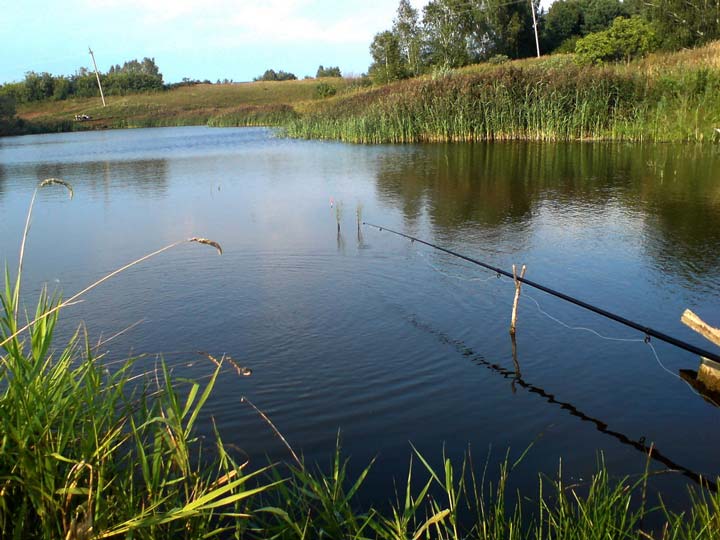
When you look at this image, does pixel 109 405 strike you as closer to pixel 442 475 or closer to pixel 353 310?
pixel 442 475

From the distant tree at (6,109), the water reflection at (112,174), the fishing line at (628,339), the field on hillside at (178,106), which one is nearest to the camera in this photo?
the fishing line at (628,339)

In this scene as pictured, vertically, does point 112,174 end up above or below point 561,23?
below

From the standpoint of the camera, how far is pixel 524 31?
49312 millimetres

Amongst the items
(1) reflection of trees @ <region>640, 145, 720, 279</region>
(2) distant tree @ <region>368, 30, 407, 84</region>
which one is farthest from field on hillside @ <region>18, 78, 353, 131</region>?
(1) reflection of trees @ <region>640, 145, 720, 279</region>

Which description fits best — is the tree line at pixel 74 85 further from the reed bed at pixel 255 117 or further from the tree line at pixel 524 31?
the tree line at pixel 524 31

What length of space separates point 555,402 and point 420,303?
221cm

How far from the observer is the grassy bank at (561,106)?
58.8 feet

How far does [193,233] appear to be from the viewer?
32.6 feet

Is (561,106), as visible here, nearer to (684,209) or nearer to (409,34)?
(684,209)

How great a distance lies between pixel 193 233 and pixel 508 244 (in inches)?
190

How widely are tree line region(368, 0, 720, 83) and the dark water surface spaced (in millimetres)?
23908

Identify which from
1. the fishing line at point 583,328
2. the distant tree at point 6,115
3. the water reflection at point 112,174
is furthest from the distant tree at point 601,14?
the fishing line at point 583,328

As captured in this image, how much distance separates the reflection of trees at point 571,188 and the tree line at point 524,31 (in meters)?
18.6

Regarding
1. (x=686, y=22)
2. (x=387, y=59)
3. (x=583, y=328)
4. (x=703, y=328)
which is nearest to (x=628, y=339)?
(x=583, y=328)
